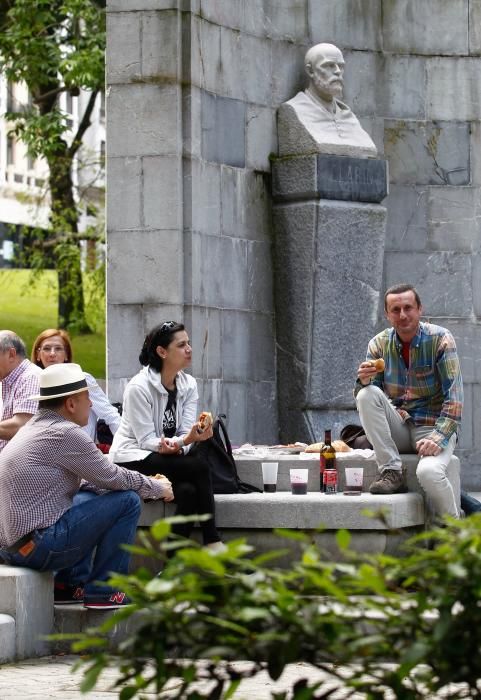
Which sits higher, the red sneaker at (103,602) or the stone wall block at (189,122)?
the stone wall block at (189,122)

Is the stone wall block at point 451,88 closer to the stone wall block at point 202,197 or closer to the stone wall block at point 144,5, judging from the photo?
Answer: the stone wall block at point 202,197

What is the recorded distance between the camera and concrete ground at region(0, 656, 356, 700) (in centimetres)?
652

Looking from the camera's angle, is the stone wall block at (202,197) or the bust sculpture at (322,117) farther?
the bust sculpture at (322,117)

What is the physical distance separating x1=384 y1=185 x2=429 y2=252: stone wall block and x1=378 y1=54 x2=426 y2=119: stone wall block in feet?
2.13

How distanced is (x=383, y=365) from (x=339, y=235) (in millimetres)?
2743

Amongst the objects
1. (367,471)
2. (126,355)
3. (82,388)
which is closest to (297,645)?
(82,388)

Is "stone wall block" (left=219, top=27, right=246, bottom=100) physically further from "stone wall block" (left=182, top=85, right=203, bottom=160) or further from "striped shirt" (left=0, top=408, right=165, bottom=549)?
"striped shirt" (left=0, top=408, right=165, bottom=549)

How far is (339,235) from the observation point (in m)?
11.6

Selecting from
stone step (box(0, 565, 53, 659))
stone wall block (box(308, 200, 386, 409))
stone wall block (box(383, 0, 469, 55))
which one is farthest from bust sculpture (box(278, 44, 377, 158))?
stone step (box(0, 565, 53, 659))

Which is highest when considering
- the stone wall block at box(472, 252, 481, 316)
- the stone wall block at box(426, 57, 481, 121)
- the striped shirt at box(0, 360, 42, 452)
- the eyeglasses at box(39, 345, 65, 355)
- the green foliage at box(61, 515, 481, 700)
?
the stone wall block at box(426, 57, 481, 121)

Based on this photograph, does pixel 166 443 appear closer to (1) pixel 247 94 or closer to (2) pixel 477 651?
(1) pixel 247 94

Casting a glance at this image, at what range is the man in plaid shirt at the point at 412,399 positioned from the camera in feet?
29.0

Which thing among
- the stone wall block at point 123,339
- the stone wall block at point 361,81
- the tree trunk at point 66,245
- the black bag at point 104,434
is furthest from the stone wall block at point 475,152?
the tree trunk at point 66,245

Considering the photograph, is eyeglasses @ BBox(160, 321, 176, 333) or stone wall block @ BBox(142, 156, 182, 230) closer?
eyeglasses @ BBox(160, 321, 176, 333)
